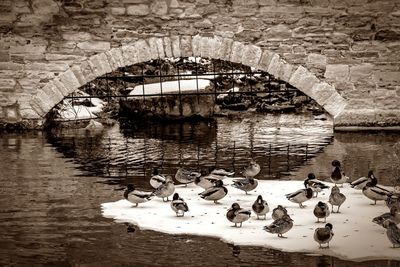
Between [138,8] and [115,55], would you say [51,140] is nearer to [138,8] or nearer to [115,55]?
[115,55]

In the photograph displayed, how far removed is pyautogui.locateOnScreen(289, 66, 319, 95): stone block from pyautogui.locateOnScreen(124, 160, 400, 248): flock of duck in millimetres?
2817

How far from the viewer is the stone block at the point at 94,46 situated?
1079 cm

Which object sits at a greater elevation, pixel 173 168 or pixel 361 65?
pixel 361 65

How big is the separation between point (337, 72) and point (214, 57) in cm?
158

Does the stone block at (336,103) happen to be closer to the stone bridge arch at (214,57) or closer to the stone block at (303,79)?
the stone bridge arch at (214,57)

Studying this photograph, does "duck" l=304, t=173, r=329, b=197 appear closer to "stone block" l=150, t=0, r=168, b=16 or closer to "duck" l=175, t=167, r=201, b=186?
"duck" l=175, t=167, r=201, b=186

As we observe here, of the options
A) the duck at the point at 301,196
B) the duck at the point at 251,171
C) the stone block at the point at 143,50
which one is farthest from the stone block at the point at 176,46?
the duck at the point at 301,196

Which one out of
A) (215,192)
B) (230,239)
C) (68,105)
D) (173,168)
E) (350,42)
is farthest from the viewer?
(68,105)

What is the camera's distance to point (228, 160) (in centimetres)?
913

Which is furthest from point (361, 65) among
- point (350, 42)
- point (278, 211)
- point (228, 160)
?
point (278, 211)

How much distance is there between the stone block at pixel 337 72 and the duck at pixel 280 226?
16.2 feet

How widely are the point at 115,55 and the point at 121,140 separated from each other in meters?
1.09

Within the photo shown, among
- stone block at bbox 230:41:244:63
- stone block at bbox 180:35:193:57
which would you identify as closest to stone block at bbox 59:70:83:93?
stone block at bbox 180:35:193:57

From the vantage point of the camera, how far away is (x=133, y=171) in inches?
338
